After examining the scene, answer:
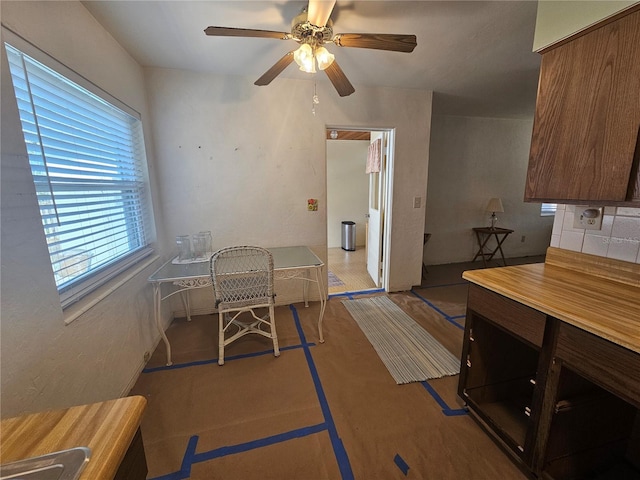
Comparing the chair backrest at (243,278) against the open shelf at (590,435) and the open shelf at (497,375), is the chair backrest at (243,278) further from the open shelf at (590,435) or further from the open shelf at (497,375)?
the open shelf at (590,435)

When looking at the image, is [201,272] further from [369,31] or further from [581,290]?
[581,290]

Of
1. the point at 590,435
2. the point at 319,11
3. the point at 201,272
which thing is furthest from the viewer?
the point at 201,272

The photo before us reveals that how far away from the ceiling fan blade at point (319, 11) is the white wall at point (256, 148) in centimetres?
131

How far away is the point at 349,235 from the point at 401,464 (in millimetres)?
4298

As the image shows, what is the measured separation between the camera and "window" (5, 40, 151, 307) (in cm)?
114

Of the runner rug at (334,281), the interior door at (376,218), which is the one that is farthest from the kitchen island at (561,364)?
the runner rug at (334,281)

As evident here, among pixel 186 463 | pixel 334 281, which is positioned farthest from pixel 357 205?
pixel 186 463

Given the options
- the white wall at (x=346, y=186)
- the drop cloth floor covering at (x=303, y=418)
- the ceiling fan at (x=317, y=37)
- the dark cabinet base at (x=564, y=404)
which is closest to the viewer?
the dark cabinet base at (x=564, y=404)

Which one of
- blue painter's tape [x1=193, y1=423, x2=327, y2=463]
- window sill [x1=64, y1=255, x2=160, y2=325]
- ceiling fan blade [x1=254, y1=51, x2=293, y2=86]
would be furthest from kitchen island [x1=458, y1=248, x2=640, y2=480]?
window sill [x1=64, y1=255, x2=160, y2=325]

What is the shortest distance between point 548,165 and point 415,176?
1.74 metres

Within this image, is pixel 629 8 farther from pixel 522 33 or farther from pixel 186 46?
pixel 186 46

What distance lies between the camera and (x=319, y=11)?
1.26 metres

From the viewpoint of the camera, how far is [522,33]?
180 centimetres

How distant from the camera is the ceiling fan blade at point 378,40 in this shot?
1.39m
